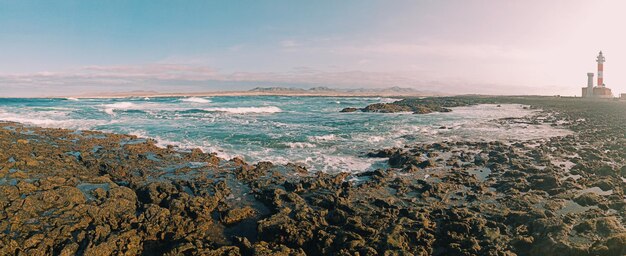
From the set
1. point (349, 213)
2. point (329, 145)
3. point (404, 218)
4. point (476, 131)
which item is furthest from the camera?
point (476, 131)

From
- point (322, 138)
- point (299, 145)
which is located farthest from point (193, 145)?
point (322, 138)

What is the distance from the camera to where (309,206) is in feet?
27.5

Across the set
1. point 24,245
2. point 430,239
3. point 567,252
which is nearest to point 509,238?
point 567,252

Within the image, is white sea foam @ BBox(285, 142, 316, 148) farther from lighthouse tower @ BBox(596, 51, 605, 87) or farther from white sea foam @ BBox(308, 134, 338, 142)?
lighthouse tower @ BBox(596, 51, 605, 87)

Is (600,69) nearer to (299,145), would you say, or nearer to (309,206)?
(299,145)

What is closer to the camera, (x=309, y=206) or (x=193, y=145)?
(x=309, y=206)

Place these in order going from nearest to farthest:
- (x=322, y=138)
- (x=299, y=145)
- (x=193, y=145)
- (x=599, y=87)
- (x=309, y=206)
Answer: (x=309, y=206), (x=299, y=145), (x=193, y=145), (x=322, y=138), (x=599, y=87)

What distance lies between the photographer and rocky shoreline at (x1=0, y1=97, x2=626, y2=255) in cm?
621

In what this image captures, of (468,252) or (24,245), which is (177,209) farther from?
(468,252)

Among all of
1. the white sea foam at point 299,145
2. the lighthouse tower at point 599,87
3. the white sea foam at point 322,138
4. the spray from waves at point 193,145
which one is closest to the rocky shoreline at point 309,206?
the spray from waves at point 193,145

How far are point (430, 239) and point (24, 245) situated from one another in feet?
24.8

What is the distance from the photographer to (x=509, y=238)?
256 inches

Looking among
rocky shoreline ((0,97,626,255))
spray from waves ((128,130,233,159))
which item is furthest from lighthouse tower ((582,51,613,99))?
spray from waves ((128,130,233,159))

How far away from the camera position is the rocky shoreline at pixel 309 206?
→ 244 inches
